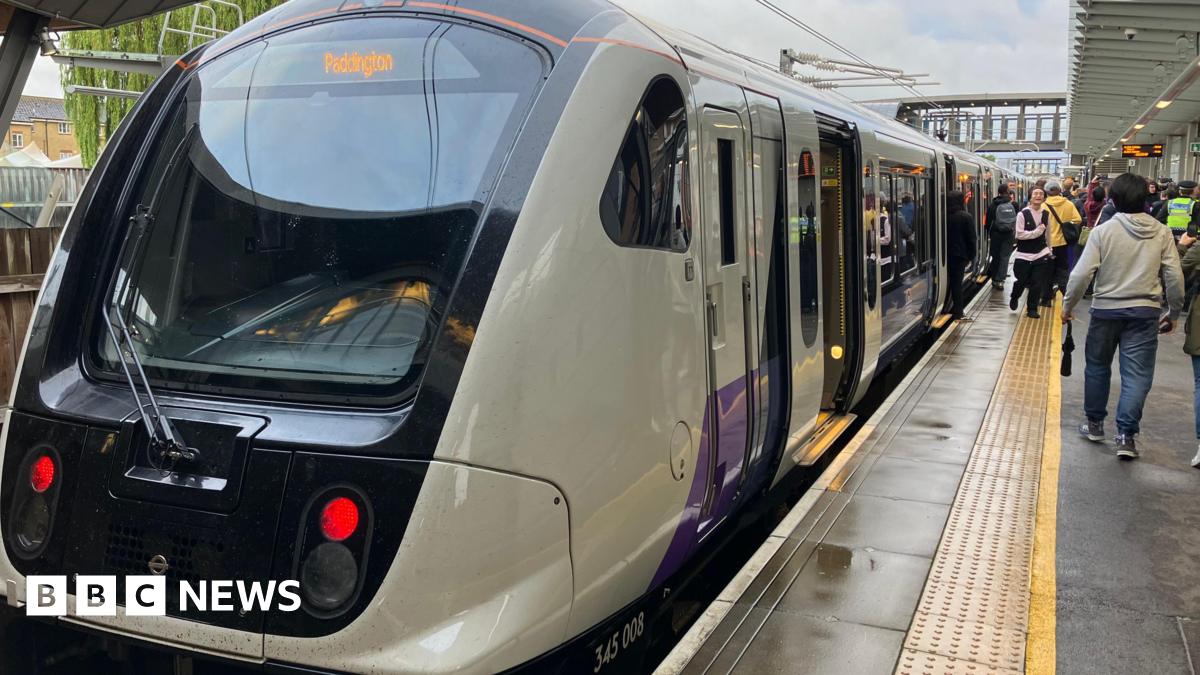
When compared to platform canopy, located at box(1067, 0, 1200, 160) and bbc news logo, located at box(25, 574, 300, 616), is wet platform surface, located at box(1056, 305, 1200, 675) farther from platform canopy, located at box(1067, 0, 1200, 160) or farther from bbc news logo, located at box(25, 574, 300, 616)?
platform canopy, located at box(1067, 0, 1200, 160)

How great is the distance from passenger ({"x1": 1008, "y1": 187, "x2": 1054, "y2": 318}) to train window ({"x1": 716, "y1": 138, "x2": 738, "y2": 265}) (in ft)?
33.5

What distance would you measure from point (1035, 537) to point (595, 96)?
3438 millimetres

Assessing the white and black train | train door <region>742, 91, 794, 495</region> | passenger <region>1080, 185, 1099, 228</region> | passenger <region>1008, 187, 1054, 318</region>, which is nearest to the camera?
the white and black train

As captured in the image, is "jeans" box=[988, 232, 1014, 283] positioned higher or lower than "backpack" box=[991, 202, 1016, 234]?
lower

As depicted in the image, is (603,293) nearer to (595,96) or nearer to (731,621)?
(595,96)

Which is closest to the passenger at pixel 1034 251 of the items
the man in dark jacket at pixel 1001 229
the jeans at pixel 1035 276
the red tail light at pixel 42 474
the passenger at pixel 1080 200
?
the jeans at pixel 1035 276

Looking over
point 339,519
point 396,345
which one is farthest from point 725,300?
point 339,519

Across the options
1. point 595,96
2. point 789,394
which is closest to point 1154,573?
point 789,394

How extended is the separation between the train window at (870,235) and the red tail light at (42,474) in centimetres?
545

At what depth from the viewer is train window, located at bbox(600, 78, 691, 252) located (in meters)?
3.40

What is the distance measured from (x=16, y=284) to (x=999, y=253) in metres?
15.9

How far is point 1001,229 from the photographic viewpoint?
17.4 meters

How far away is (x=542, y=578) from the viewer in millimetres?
3016

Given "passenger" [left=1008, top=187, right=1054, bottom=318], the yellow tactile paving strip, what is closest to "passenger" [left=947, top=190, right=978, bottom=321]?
"passenger" [left=1008, top=187, right=1054, bottom=318]
